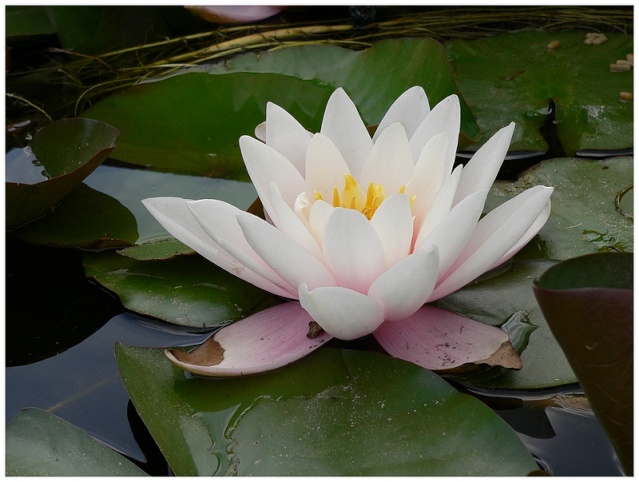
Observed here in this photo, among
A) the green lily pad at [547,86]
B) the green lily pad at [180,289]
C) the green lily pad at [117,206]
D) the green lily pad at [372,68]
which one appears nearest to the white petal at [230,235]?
the green lily pad at [180,289]

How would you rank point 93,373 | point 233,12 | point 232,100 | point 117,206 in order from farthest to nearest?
point 233,12
point 232,100
point 117,206
point 93,373

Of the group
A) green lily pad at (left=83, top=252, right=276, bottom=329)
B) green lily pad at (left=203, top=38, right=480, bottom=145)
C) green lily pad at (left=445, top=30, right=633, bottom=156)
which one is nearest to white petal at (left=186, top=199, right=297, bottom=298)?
green lily pad at (left=83, top=252, right=276, bottom=329)

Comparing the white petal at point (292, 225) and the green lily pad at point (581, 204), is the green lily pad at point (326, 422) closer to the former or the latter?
the white petal at point (292, 225)

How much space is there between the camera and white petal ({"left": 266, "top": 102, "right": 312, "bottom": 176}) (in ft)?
4.08

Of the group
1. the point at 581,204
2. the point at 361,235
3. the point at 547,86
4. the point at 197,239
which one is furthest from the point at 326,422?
the point at 547,86

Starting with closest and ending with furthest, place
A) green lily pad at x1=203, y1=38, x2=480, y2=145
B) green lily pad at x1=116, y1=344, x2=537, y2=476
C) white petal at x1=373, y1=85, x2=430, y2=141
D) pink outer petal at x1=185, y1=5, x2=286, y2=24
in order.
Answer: green lily pad at x1=116, y1=344, x2=537, y2=476, white petal at x1=373, y1=85, x2=430, y2=141, green lily pad at x1=203, y1=38, x2=480, y2=145, pink outer petal at x1=185, y1=5, x2=286, y2=24

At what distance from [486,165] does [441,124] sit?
116 mm

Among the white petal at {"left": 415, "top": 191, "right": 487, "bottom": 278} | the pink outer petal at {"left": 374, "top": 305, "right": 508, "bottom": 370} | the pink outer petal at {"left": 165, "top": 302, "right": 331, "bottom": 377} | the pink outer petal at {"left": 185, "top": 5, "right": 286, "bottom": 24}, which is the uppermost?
the pink outer petal at {"left": 185, "top": 5, "right": 286, "bottom": 24}

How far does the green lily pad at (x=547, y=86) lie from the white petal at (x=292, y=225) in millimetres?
766

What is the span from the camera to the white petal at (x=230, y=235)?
1.09 metres

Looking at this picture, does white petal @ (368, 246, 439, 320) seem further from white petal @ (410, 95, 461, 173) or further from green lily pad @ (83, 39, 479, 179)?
green lily pad @ (83, 39, 479, 179)

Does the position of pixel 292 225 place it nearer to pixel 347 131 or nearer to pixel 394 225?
pixel 394 225

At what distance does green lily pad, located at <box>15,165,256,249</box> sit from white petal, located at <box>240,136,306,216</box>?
322mm

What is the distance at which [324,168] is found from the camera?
1188mm
